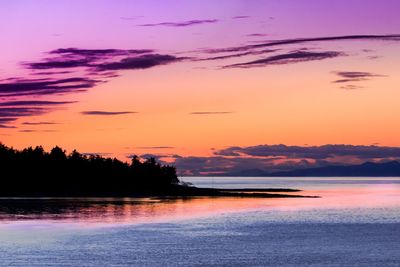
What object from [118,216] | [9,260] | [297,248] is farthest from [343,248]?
[118,216]

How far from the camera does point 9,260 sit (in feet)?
199

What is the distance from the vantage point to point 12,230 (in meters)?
89.4

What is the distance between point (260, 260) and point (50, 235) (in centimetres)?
3144

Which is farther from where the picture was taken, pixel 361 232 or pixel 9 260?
pixel 361 232

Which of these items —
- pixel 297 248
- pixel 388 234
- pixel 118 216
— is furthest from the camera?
pixel 118 216

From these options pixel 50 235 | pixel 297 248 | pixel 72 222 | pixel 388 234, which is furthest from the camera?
pixel 72 222

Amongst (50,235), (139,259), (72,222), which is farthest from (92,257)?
(72,222)

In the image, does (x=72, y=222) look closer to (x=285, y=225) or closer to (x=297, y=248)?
(x=285, y=225)

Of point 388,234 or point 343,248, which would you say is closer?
point 343,248

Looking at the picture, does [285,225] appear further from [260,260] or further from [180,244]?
[260,260]

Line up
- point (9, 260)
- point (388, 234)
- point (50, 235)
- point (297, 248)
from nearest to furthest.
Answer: point (9, 260)
point (297, 248)
point (50, 235)
point (388, 234)

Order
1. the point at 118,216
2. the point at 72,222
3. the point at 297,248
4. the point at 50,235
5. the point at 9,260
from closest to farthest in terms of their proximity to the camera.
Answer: the point at 9,260 < the point at 297,248 < the point at 50,235 < the point at 72,222 < the point at 118,216

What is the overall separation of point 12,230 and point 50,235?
734cm

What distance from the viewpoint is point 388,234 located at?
90.3 m
